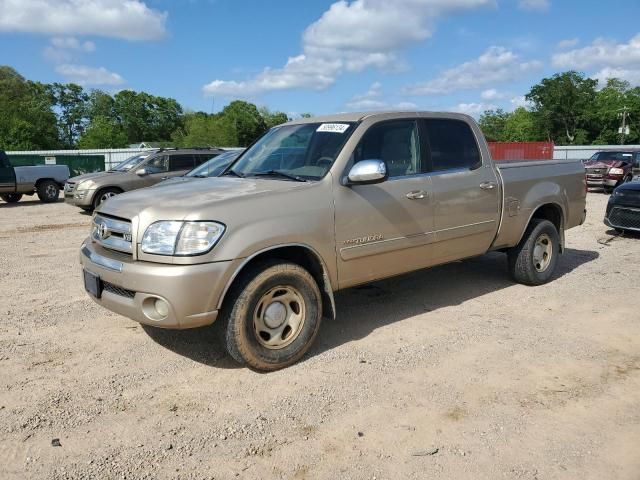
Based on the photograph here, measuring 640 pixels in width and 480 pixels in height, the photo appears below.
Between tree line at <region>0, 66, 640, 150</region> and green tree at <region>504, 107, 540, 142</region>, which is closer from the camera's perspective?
tree line at <region>0, 66, 640, 150</region>

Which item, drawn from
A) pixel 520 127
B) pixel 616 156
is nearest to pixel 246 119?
pixel 520 127

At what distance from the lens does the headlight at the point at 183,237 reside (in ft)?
11.8

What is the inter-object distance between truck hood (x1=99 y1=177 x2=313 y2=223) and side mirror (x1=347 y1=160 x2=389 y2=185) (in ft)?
1.20

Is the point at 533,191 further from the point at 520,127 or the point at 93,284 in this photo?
the point at 520,127

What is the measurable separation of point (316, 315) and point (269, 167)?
1467 millimetres

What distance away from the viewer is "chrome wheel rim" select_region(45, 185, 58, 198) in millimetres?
17367

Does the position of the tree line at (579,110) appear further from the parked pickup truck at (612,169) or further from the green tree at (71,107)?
the green tree at (71,107)

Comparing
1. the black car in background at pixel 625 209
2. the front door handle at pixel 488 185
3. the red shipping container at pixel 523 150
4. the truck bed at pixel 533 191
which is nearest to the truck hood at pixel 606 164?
the black car in background at pixel 625 209

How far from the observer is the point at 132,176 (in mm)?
13805

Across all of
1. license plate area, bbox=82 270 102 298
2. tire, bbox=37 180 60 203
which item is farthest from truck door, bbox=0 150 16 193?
license plate area, bbox=82 270 102 298

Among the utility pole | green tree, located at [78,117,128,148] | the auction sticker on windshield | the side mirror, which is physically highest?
green tree, located at [78,117,128,148]

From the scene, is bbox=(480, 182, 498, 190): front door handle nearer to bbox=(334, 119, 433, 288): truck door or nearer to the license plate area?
bbox=(334, 119, 433, 288): truck door

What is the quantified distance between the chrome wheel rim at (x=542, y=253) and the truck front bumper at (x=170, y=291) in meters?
4.16

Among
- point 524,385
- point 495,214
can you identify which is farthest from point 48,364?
point 495,214
